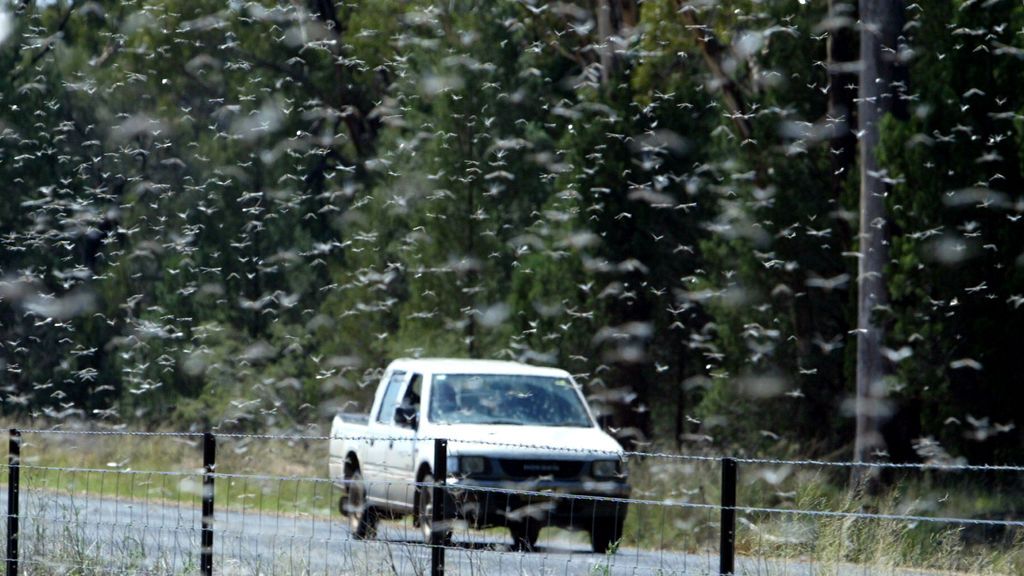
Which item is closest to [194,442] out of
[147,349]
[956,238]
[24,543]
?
[147,349]

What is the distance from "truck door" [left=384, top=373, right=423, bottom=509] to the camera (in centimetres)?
1717

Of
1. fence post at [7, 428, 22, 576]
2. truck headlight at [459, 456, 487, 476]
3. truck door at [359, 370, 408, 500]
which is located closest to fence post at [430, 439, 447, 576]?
fence post at [7, 428, 22, 576]

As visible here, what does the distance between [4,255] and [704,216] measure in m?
20.6

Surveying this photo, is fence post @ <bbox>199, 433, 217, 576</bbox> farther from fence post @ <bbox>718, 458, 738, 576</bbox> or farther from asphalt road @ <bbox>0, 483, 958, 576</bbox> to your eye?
fence post @ <bbox>718, 458, 738, 576</bbox>

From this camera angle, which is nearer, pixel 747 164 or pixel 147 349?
pixel 747 164

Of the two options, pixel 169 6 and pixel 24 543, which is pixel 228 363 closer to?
pixel 169 6

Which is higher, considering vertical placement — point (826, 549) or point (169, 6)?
point (169, 6)

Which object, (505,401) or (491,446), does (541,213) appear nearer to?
(505,401)

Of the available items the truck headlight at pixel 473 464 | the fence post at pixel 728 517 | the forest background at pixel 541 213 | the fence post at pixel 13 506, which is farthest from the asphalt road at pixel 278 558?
the forest background at pixel 541 213

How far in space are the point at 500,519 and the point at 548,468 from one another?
1.10 m

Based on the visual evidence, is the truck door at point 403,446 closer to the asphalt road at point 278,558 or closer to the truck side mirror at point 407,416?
the truck side mirror at point 407,416

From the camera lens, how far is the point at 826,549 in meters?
10.7

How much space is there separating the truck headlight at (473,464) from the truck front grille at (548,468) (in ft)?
0.53

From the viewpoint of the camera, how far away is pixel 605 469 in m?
16.7
